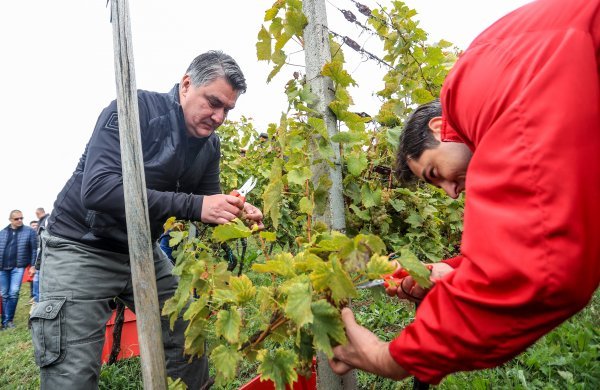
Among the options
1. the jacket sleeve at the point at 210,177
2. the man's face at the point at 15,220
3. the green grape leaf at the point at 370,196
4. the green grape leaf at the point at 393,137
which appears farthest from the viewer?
the man's face at the point at 15,220

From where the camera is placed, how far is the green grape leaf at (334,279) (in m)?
0.93

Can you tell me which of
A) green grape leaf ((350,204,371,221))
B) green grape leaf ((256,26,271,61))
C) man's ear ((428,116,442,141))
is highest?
green grape leaf ((256,26,271,61))

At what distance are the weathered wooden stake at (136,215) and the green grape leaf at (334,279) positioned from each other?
56 cm

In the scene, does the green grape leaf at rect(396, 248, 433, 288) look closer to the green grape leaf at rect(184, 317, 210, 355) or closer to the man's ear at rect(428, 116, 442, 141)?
the man's ear at rect(428, 116, 442, 141)

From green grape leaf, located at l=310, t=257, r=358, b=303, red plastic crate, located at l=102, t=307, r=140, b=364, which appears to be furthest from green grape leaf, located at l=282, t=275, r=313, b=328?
red plastic crate, located at l=102, t=307, r=140, b=364

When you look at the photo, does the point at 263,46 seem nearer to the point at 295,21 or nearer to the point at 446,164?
the point at 295,21

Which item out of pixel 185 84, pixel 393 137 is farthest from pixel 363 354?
pixel 185 84

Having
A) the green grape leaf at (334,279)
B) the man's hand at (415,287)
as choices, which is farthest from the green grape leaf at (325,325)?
the man's hand at (415,287)

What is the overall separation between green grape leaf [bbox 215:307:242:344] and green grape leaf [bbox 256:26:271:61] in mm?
1177

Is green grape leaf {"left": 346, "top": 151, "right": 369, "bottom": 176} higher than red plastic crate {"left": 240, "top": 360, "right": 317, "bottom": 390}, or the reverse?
green grape leaf {"left": 346, "top": 151, "right": 369, "bottom": 176}

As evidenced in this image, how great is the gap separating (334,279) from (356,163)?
784 millimetres

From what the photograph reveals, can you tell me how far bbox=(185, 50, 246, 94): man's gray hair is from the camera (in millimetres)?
1962

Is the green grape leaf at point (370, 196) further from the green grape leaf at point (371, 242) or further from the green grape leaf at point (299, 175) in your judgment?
the green grape leaf at point (371, 242)

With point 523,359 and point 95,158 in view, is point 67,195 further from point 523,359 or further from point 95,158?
point 523,359
